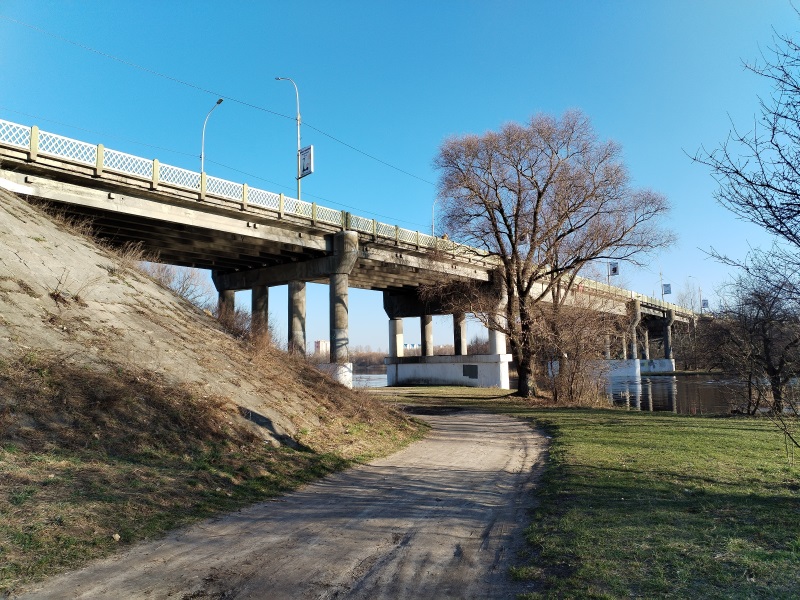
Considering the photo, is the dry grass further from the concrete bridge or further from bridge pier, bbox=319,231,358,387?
bridge pier, bbox=319,231,358,387

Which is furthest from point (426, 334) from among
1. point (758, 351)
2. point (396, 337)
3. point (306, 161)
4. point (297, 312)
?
point (758, 351)

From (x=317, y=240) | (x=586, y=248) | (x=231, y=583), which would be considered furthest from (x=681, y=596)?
(x=317, y=240)

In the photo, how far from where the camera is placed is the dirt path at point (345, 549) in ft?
15.0

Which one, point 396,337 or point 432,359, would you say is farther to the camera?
point 396,337

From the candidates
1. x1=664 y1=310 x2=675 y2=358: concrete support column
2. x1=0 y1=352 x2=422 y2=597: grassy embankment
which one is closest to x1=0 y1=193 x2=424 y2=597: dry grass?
x1=0 y1=352 x2=422 y2=597: grassy embankment

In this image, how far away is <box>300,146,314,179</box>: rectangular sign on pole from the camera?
33.7 meters

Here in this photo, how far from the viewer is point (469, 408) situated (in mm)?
25703

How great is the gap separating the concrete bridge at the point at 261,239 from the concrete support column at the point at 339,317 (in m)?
0.07

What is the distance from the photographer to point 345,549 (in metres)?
5.65

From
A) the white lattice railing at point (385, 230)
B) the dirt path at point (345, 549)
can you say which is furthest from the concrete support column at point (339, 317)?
the dirt path at point (345, 549)

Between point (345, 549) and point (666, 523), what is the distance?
3606 millimetres

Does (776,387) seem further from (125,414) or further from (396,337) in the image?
(396,337)

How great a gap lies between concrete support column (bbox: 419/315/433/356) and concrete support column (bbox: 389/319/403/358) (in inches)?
87.5

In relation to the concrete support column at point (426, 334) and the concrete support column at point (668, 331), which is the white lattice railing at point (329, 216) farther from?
the concrete support column at point (668, 331)
